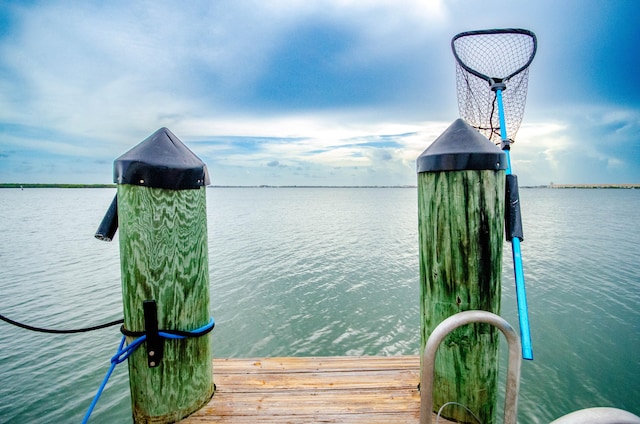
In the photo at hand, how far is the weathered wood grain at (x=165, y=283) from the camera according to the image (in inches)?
100

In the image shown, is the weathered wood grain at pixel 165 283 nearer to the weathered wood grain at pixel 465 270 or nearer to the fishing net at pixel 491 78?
the weathered wood grain at pixel 465 270

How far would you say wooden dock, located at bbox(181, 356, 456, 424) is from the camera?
9.30 feet

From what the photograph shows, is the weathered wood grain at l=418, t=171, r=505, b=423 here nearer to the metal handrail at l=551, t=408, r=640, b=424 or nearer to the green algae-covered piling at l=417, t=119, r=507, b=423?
the green algae-covered piling at l=417, t=119, r=507, b=423

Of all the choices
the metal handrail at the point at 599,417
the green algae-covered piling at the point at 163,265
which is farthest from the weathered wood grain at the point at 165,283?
the metal handrail at the point at 599,417

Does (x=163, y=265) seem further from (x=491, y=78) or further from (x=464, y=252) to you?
(x=491, y=78)

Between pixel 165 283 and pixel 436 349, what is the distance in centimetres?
189

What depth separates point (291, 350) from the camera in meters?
8.33

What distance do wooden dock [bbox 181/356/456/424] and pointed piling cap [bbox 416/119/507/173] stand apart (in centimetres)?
187

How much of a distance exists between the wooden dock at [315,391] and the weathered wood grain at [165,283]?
28 cm

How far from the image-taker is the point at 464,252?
2.50 m

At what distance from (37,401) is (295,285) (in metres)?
7.83

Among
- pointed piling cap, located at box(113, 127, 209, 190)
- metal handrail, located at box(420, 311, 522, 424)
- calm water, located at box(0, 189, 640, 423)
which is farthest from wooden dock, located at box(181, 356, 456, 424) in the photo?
calm water, located at box(0, 189, 640, 423)

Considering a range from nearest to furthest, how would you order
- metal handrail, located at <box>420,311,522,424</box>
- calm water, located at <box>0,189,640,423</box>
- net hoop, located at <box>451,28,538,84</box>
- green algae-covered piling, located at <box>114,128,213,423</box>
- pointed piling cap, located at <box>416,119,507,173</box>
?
metal handrail, located at <box>420,311,522,424</box> < pointed piling cap, located at <box>416,119,507,173</box> < green algae-covered piling, located at <box>114,128,213,423</box> < net hoop, located at <box>451,28,538,84</box> < calm water, located at <box>0,189,640,423</box>

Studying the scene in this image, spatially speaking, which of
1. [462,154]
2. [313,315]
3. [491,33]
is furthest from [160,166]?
[313,315]
